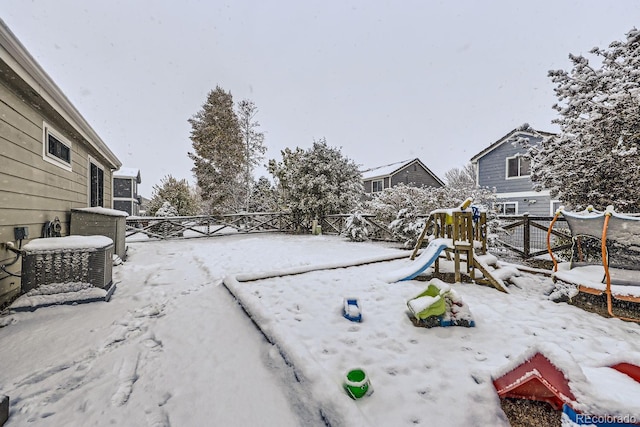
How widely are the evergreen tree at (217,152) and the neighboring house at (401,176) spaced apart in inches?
345

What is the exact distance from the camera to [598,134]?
4.63m

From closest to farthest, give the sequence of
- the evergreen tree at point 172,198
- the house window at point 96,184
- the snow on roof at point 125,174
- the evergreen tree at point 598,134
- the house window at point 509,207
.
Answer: the evergreen tree at point 598,134 < the house window at point 96,184 < the house window at point 509,207 < the evergreen tree at point 172,198 < the snow on roof at point 125,174

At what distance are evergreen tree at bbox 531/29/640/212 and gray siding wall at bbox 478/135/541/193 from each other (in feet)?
26.3

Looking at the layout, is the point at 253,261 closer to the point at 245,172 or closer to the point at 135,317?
the point at 135,317

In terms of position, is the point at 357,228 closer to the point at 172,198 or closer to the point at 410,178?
the point at 172,198

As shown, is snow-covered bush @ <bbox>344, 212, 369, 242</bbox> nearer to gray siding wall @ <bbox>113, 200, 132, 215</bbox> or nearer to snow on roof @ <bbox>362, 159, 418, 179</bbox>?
snow on roof @ <bbox>362, 159, 418, 179</bbox>

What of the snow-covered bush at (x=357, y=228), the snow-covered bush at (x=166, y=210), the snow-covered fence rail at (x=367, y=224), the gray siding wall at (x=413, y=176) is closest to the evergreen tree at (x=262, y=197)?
the snow-covered bush at (x=166, y=210)

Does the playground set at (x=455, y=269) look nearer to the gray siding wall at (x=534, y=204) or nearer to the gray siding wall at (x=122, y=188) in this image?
the gray siding wall at (x=534, y=204)

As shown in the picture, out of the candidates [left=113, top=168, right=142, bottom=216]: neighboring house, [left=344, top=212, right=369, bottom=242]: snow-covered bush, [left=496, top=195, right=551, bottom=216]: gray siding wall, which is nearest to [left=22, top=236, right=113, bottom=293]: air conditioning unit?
[left=344, top=212, right=369, bottom=242]: snow-covered bush

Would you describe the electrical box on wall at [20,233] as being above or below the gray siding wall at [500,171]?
below

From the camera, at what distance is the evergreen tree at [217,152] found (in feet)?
54.3

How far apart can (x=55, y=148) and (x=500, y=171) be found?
15719mm

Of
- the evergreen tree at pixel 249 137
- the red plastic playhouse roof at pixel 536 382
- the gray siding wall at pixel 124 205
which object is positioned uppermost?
the evergreen tree at pixel 249 137

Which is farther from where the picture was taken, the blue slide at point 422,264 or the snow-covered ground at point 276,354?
the blue slide at point 422,264
